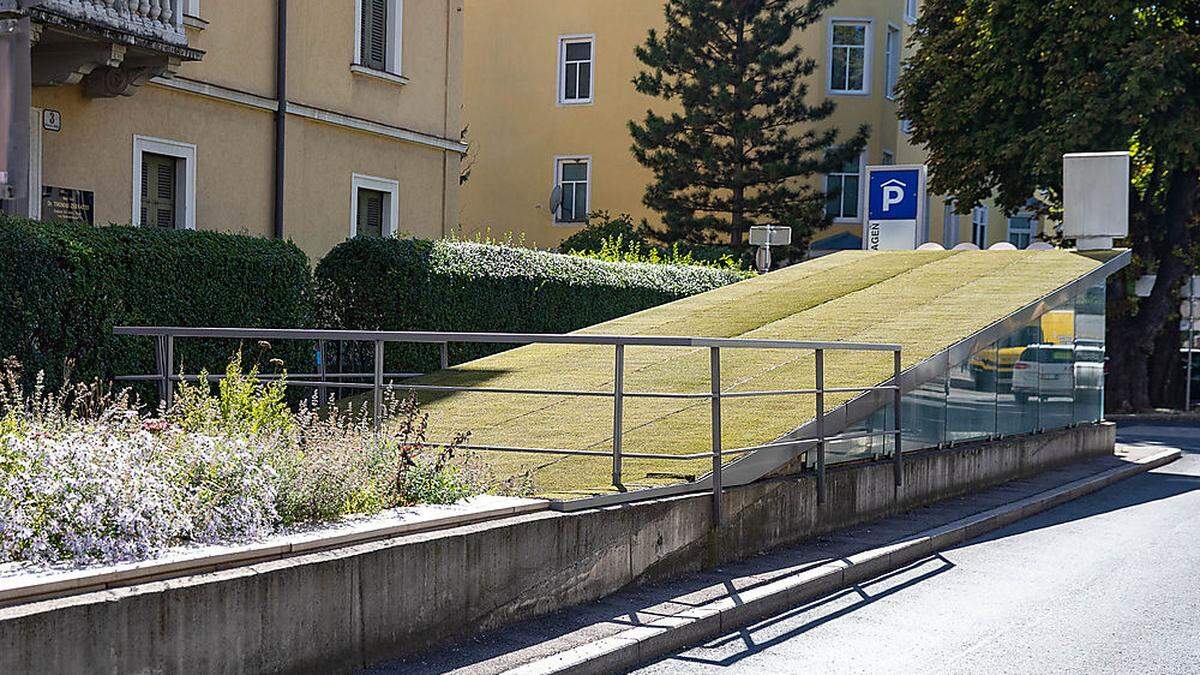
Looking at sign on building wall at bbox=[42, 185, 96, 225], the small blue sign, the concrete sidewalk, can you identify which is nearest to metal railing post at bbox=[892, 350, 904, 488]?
the concrete sidewalk

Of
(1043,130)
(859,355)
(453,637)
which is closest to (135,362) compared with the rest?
(453,637)

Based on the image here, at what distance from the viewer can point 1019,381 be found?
1659 cm

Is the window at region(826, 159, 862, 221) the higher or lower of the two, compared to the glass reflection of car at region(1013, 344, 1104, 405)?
higher

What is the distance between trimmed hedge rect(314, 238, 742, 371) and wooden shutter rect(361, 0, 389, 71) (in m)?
4.75

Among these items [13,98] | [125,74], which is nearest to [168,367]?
[13,98]

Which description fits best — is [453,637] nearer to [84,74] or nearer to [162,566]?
[162,566]

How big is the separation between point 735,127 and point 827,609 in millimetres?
28689

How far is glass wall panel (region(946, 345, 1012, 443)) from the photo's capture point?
14.4 meters

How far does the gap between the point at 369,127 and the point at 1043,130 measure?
16314mm

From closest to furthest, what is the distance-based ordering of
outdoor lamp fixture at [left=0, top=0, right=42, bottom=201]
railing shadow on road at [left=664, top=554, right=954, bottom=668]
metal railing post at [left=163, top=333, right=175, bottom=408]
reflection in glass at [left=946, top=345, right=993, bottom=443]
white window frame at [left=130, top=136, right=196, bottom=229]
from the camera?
1. railing shadow on road at [left=664, top=554, right=954, bottom=668]
2. metal railing post at [left=163, top=333, right=175, bottom=408]
3. outdoor lamp fixture at [left=0, top=0, right=42, bottom=201]
4. reflection in glass at [left=946, top=345, right=993, bottom=443]
5. white window frame at [left=130, top=136, right=196, bottom=229]

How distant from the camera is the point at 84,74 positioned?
1474cm

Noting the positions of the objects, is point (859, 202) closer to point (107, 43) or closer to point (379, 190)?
point (379, 190)

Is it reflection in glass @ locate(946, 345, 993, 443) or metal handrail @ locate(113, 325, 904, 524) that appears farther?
reflection in glass @ locate(946, 345, 993, 443)

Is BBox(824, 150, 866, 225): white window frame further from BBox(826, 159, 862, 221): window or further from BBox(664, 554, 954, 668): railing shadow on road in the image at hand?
BBox(664, 554, 954, 668): railing shadow on road
